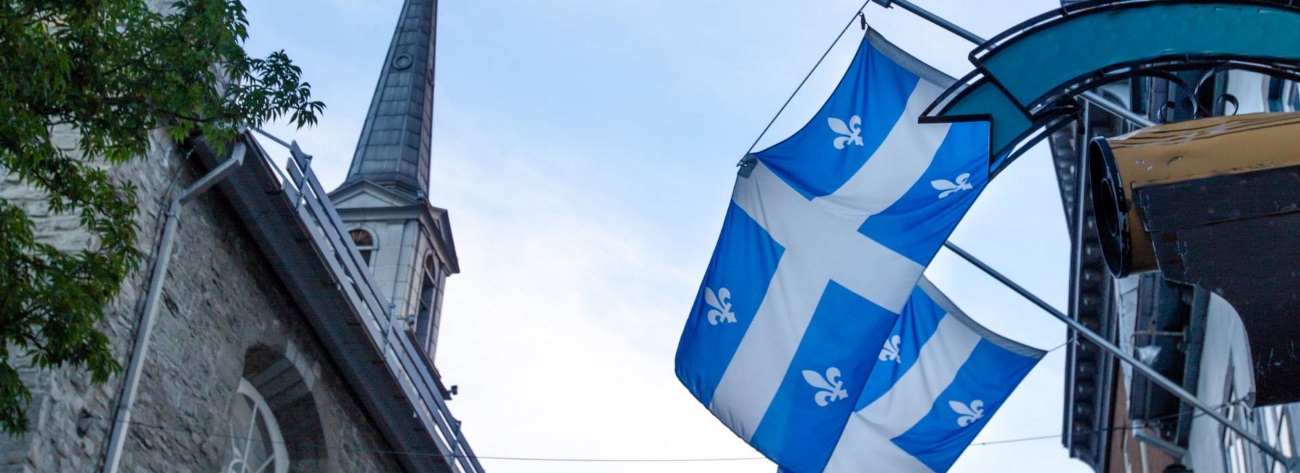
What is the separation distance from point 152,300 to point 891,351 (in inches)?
258

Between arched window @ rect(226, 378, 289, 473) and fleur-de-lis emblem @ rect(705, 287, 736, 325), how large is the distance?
705 cm

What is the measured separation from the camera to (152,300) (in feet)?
41.4

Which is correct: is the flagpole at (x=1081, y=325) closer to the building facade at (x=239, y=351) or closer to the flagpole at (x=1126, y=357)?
the flagpole at (x=1126, y=357)

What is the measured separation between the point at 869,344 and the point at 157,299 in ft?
22.3

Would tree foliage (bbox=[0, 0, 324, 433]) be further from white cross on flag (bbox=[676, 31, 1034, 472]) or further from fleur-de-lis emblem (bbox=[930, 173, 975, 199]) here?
fleur-de-lis emblem (bbox=[930, 173, 975, 199])

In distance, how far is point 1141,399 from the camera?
57.2ft

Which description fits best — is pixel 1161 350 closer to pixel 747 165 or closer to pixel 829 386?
pixel 747 165

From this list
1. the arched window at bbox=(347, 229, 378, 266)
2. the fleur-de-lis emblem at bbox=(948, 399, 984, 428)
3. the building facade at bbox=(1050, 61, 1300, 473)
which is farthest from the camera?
the arched window at bbox=(347, 229, 378, 266)

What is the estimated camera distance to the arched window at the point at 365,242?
33.4 metres

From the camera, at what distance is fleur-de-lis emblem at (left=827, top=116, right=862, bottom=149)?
10.0 meters

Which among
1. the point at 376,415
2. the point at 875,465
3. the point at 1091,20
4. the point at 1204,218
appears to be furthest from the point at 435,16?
the point at 1204,218

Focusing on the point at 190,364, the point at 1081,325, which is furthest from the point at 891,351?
the point at 190,364

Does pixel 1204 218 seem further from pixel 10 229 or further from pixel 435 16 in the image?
pixel 435 16

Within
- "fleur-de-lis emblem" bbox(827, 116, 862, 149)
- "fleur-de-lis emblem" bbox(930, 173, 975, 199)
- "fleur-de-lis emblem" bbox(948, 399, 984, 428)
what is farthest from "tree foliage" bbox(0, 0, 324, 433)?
"fleur-de-lis emblem" bbox(948, 399, 984, 428)
